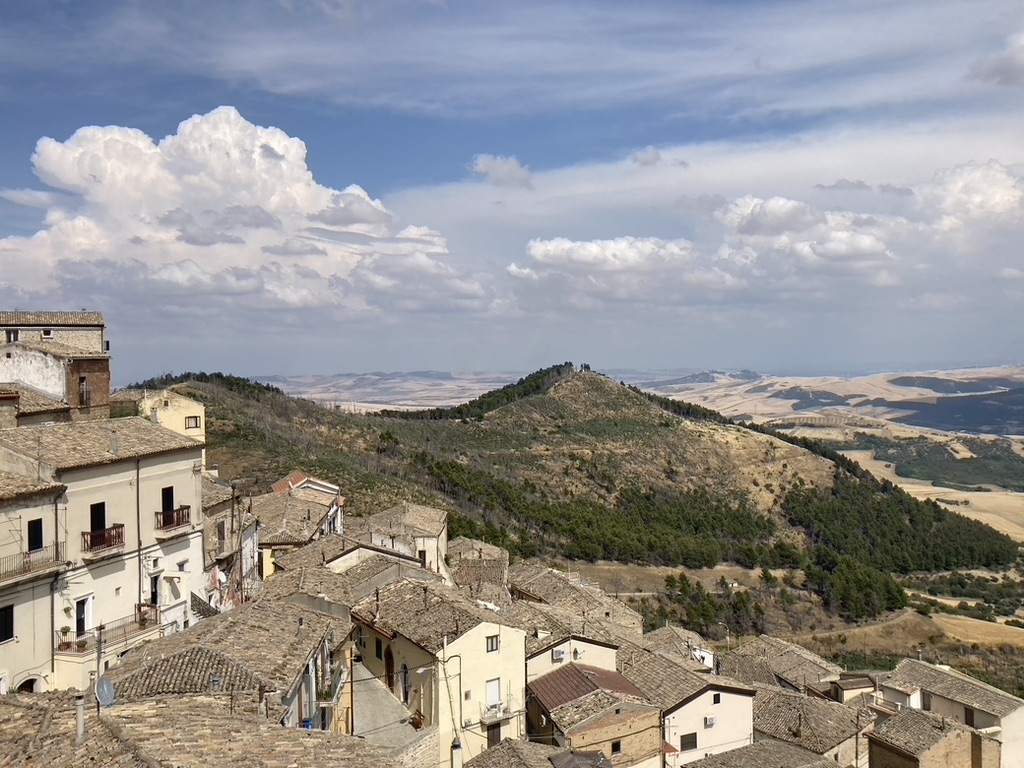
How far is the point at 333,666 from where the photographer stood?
62.4ft

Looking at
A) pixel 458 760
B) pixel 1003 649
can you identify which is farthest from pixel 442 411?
pixel 458 760

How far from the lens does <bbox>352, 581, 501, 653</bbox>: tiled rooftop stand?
2053 cm

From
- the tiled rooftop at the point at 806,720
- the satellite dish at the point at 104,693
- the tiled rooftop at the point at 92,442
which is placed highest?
the tiled rooftop at the point at 92,442

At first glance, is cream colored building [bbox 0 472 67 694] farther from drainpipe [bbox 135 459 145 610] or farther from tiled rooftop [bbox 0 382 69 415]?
tiled rooftop [bbox 0 382 69 415]

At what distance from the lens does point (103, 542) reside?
61.3ft

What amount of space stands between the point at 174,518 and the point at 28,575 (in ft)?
15.1

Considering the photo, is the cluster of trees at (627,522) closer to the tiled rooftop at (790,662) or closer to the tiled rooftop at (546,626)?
the tiled rooftop at (790,662)

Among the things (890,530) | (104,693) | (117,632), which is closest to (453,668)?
(117,632)

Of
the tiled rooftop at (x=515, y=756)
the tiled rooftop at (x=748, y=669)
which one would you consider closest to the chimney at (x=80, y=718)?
the tiled rooftop at (x=515, y=756)

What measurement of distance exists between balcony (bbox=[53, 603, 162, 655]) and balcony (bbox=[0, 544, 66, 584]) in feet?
5.05

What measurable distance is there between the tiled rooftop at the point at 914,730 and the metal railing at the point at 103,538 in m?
23.4

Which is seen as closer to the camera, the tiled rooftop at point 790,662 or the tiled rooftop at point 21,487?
the tiled rooftop at point 21,487

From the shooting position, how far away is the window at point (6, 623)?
16156 millimetres

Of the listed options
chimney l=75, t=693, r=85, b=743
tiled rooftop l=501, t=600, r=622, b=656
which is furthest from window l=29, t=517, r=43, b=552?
tiled rooftop l=501, t=600, r=622, b=656
